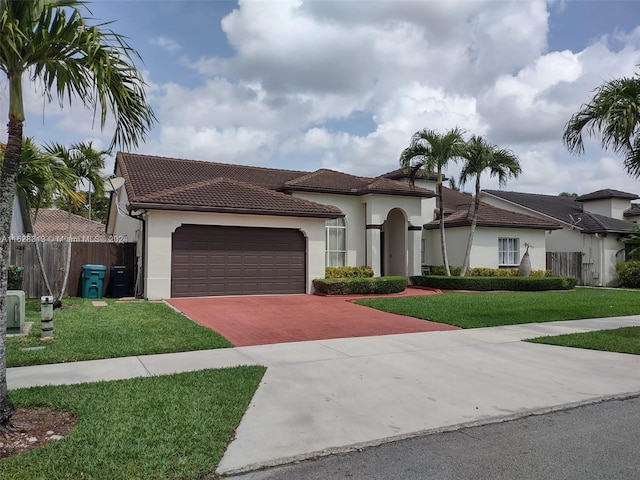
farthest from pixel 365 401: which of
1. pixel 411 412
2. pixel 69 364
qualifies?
pixel 69 364

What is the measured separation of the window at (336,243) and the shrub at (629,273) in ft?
51.4

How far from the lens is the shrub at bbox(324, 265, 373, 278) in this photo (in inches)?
725

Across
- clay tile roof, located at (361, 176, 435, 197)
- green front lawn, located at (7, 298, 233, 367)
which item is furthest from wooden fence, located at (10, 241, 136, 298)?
clay tile roof, located at (361, 176, 435, 197)

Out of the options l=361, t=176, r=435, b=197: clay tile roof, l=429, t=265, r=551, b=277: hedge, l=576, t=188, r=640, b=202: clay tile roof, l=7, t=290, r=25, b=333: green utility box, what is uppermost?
l=576, t=188, r=640, b=202: clay tile roof

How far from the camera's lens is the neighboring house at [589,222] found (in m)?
25.5

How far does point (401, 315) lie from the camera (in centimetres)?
1245

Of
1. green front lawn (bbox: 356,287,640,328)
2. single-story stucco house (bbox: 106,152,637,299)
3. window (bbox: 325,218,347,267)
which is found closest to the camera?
green front lawn (bbox: 356,287,640,328)

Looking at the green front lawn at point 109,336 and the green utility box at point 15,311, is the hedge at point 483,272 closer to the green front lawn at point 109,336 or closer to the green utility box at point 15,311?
the green front lawn at point 109,336

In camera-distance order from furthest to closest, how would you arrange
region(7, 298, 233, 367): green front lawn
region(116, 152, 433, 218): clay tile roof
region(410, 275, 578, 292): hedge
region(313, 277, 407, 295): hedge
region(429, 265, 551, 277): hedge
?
region(429, 265, 551, 277): hedge → region(410, 275, 578, 292): hedge → region(313, 277, 407, 295): hedge → region(116, 152, 433, 218): clay tile roof → region(7, 298, 233, 367): green front lawn

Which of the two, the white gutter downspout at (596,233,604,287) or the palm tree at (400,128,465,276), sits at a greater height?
the palm tree at (400,128,465,276)

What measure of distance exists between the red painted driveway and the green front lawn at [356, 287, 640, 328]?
0.67 meters

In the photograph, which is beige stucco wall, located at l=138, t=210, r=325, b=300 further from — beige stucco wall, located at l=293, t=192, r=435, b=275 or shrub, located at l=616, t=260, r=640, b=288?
shrub, located at l=616, t=260, r=640, b=288

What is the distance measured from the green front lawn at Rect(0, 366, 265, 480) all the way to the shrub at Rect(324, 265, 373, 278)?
40.0 feet

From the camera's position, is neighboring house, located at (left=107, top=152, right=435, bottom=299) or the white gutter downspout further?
the white gutter downspout
